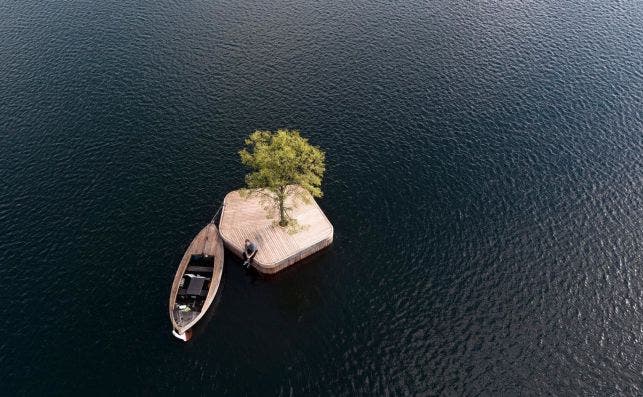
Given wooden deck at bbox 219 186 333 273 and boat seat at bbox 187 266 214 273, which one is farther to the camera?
wooden deck at bbox 219 186 333 273

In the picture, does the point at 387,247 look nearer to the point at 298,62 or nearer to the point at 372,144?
the point at 372,144

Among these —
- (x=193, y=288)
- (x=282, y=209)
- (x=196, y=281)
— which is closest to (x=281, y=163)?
(x=282, y=209)

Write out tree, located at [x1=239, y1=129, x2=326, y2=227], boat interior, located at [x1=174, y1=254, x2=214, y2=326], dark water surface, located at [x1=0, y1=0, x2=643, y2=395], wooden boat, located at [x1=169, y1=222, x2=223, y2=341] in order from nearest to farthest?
1. dark water surface, located at [x1=0, y1=0, x2=643, y2=395]
2. wooden boat, located at [x1=169, y1=222, x2=223, y2=341]
3. boat interior, located at [x1=174, y1=254, x2=214, y2=326]
4. tree, located at [x1=239, y1=129, x2=326, y2=227]

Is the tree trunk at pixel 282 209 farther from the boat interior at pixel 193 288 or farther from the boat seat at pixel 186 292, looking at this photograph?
the boat seat at pixel 186 292

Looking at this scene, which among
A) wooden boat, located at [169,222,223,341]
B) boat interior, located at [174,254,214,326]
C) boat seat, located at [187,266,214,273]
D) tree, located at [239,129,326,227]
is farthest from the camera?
boat seat, located at [187,266,214,273]

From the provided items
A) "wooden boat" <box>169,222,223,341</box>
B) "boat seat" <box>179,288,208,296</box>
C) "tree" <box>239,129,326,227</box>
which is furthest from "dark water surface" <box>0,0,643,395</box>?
"tree" <box>239,129,326,227</box>

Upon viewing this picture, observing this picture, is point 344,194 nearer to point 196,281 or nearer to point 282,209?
point 282,209

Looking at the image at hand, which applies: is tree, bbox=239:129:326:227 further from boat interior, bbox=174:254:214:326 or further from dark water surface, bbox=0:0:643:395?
boat interior, bbox=174:254:214:326

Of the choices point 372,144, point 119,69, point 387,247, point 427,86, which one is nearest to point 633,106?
point 427,86
